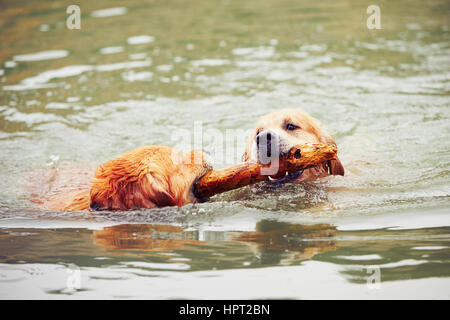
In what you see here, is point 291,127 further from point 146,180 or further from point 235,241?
point 146,180

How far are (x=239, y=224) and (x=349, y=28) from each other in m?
8.02

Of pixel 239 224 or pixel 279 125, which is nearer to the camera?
pixel 239 224

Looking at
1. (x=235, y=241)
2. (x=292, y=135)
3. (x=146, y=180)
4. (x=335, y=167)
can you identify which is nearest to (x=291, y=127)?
(x=292, y=135)

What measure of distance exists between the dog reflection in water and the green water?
0.02 meters

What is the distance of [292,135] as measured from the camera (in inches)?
221

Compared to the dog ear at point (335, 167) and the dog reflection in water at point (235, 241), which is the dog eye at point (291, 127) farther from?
the dog reflection in water at point (235, 241)

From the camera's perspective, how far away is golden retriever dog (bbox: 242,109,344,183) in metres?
5.32

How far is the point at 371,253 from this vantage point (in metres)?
3.97

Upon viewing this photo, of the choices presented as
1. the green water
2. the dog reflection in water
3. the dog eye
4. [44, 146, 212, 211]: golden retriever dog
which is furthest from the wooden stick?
the dog eye

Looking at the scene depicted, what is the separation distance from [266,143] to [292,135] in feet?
1.85

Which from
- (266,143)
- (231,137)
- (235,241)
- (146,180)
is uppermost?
(231,137)

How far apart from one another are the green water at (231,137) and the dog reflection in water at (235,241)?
0.02 m

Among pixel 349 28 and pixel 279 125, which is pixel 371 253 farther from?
pixel 349 28

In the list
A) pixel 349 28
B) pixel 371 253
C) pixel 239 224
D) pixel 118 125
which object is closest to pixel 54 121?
pixel 118 125
